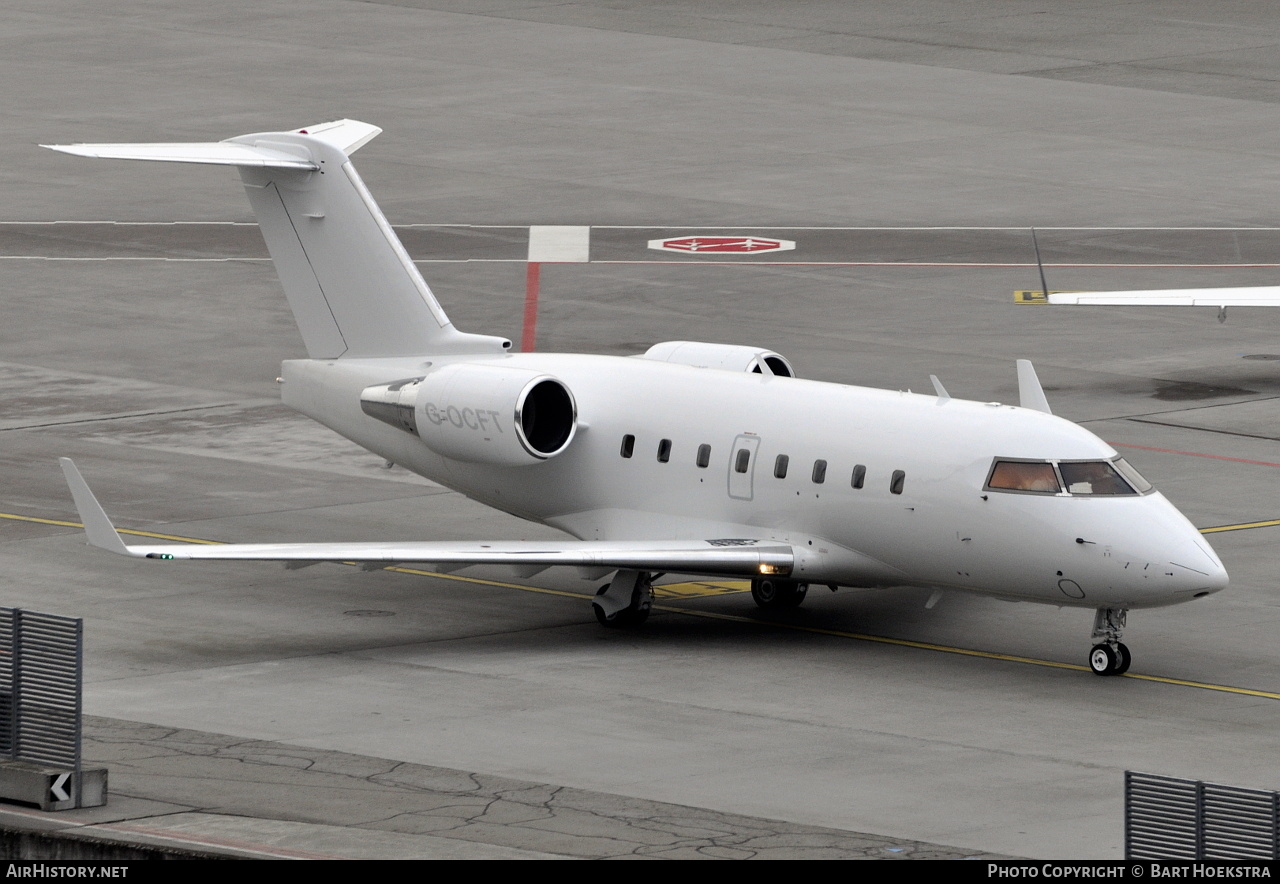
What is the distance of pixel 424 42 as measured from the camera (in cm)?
8856

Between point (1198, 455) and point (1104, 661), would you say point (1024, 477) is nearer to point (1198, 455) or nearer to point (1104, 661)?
point (1104, 661)

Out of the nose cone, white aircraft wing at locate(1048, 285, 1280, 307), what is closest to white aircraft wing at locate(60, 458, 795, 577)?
the nose cone

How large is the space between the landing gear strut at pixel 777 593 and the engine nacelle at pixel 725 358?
3.04 m

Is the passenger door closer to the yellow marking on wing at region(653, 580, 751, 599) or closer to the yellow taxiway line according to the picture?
the yellow taxiway line

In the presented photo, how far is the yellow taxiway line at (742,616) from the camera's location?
28.8 metres

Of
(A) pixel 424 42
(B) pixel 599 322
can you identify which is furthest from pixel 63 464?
Result: (A) pixel 424 42

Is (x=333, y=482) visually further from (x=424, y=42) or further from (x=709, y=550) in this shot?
(x=424, y=42)

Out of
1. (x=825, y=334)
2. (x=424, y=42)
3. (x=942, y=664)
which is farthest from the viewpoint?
(x=424, y=42)

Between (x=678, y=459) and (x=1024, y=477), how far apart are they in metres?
4.84

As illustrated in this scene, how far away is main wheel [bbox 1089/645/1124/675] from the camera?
28891mm

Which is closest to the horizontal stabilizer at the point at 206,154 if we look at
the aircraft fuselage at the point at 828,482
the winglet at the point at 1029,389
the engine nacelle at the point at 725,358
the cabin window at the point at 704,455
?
the aircraft fuselage at the point at 828,482

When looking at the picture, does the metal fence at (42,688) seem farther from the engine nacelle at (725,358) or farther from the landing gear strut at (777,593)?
the engine nacelle at (725,358)

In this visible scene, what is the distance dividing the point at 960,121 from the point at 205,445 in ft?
127

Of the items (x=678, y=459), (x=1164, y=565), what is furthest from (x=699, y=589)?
(x=1164, y=565)
